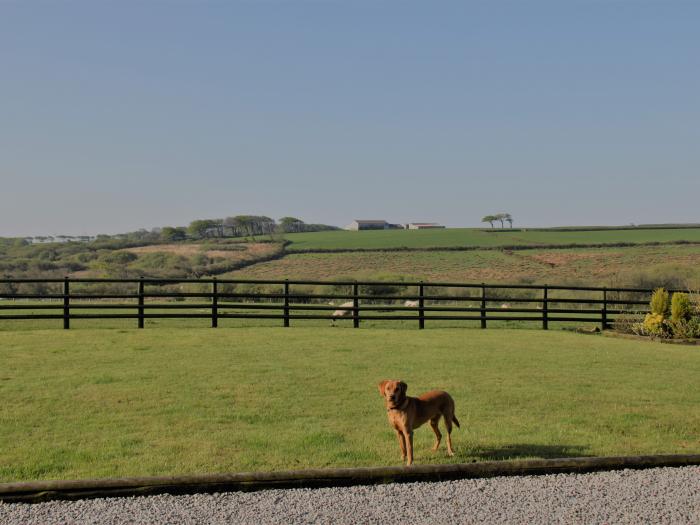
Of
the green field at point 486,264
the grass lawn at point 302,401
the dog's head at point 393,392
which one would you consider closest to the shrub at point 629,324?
the grass lawn at point 302,401

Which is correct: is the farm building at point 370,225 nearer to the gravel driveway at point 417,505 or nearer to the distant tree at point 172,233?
the distant tree at point 172,233

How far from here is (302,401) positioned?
9.88 meters

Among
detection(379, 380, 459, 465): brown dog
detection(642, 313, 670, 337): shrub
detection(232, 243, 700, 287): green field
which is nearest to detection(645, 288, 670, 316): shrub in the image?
detection(642, 313, 670, 337): shrub

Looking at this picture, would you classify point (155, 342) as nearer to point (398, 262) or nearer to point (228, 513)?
point (228, 513)

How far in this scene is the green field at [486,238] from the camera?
75875 millimetres

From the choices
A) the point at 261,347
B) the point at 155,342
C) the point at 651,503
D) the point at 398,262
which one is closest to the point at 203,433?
the point at 651,503

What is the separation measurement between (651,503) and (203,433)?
4581 mm

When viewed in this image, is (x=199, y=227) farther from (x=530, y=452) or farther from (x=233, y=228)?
(x=530, y=452)

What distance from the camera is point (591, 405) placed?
385 inches

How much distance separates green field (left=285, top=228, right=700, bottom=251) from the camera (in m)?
→ 75.9

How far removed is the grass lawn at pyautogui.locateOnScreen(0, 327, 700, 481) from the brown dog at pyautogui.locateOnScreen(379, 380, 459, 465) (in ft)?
1.09

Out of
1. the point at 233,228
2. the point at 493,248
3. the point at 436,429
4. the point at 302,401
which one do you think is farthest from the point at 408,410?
the point at 233,228

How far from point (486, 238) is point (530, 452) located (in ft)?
251

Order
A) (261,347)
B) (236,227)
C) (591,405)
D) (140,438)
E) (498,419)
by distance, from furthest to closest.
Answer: (236,227)
(261,347)
(591,405)
(498,419)
(140,438)
